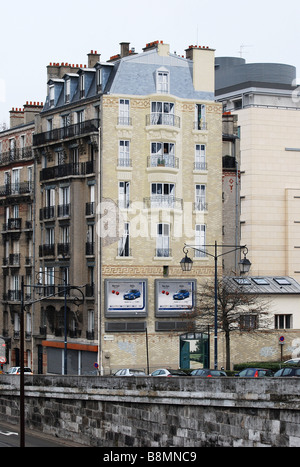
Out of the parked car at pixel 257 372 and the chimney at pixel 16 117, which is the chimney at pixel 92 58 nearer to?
the chimney at pixel 16 117

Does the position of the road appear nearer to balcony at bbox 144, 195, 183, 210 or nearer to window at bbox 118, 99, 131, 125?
balcony at bbox 144, 195, 183, 210

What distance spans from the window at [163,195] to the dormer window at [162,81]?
691cm

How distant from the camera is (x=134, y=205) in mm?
80375

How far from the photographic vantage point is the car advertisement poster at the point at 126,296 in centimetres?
7931

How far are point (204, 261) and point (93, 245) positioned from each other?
8445mm

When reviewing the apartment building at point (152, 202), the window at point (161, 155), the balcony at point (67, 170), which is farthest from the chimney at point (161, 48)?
the balcony at point (67, 170)

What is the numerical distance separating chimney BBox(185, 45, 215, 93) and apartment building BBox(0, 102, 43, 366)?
15.6m

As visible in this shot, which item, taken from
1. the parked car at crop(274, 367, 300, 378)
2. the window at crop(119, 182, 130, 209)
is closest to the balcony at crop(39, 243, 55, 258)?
the window at crop(119, 182, 130, 209)

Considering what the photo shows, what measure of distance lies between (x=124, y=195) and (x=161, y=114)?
21.2 feet

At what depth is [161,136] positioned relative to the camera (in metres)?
80.7

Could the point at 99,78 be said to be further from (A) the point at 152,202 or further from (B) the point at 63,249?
(B) the point at 63,249

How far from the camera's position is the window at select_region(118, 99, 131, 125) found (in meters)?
80.4
